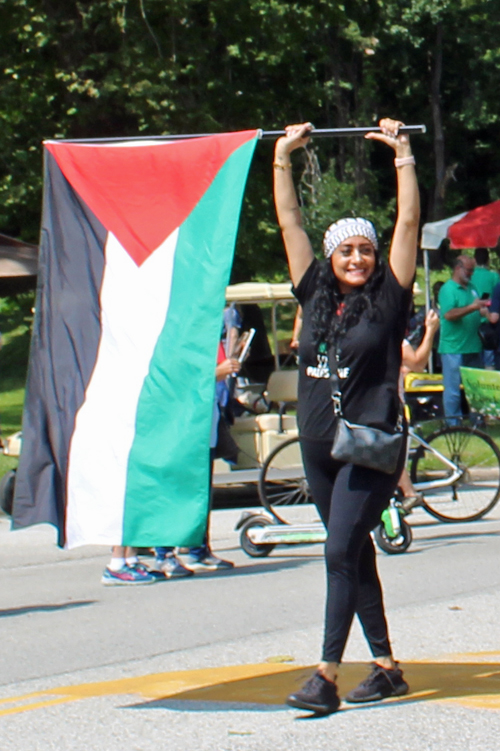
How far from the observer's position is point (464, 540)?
30.8ft

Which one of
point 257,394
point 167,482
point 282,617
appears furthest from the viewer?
point 257,394

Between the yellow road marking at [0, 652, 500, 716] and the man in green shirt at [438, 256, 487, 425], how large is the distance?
9.23m

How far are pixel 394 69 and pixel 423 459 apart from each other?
39188mm

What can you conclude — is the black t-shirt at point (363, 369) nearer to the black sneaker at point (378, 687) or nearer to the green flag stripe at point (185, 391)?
the green flag stripe at point (185, 391)

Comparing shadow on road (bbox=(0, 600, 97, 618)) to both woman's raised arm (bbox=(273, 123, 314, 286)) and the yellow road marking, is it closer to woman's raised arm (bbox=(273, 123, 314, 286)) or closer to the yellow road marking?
the yellow road marking

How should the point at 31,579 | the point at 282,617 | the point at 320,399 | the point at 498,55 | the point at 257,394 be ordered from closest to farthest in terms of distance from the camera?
the point at 320,399, the point at 282,617, the point at 31,579, the point at 257,394, the point at 498,55

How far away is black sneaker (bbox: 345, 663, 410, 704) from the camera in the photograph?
15.3 ft

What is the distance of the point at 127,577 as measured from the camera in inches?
310

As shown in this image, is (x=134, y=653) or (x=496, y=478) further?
(x=496, y=478)

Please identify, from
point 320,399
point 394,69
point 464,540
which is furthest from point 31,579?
point 394,69

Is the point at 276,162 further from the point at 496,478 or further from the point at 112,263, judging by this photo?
the point at 496,478

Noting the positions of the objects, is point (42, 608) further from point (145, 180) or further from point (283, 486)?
point (283, 486)

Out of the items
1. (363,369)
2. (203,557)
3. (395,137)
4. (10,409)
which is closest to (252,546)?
(203,557)

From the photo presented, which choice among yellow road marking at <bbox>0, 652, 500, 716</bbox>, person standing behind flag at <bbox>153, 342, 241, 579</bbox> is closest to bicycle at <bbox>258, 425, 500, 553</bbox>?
person standing behind flag at <bbox>153, 342, 241, 579</bbox>
